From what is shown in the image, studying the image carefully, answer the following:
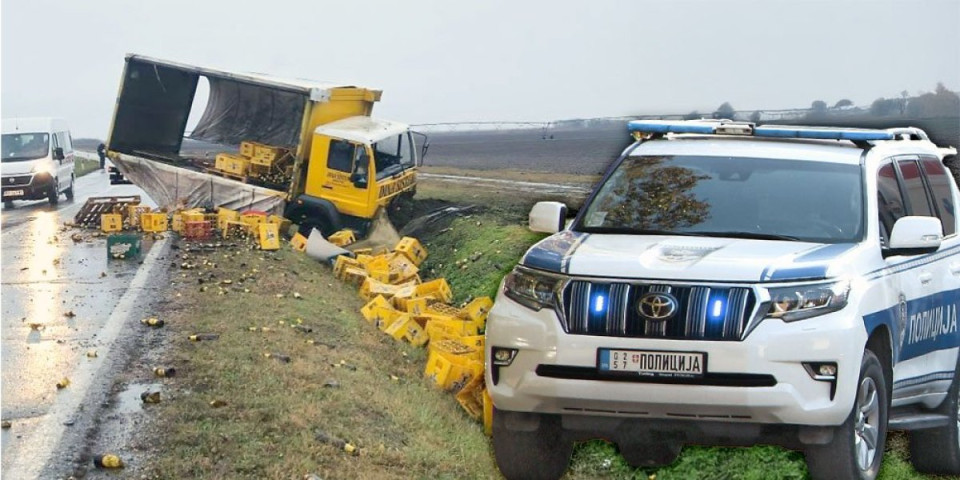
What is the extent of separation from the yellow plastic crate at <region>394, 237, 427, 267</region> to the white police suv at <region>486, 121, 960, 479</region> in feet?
60.2

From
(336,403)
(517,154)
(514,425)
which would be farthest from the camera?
(517,154)

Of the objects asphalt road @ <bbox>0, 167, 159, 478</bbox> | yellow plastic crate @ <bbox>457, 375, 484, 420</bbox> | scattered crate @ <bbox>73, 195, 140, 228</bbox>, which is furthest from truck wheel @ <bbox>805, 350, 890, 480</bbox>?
scattered crate @ <bbox>73, 195, 140, 228</bbox>

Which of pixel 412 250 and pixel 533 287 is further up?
pixel 533 287

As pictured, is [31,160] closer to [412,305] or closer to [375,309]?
[412,305]

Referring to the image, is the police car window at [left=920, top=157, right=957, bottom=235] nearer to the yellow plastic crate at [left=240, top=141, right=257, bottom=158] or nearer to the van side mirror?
the van side mirror

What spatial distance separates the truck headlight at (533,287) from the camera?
7867 millimetres

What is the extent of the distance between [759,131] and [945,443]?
2.65 meters

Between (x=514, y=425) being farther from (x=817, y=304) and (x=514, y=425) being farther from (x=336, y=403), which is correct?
(x=336, y=403)

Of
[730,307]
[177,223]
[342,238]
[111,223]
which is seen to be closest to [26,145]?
[111,223]

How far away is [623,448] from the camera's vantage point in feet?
28.4

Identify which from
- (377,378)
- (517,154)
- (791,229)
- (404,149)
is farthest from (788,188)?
(517,154)

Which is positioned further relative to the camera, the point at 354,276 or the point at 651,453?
the point at 354,276

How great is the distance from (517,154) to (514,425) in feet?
271

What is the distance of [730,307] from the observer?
295 inches
